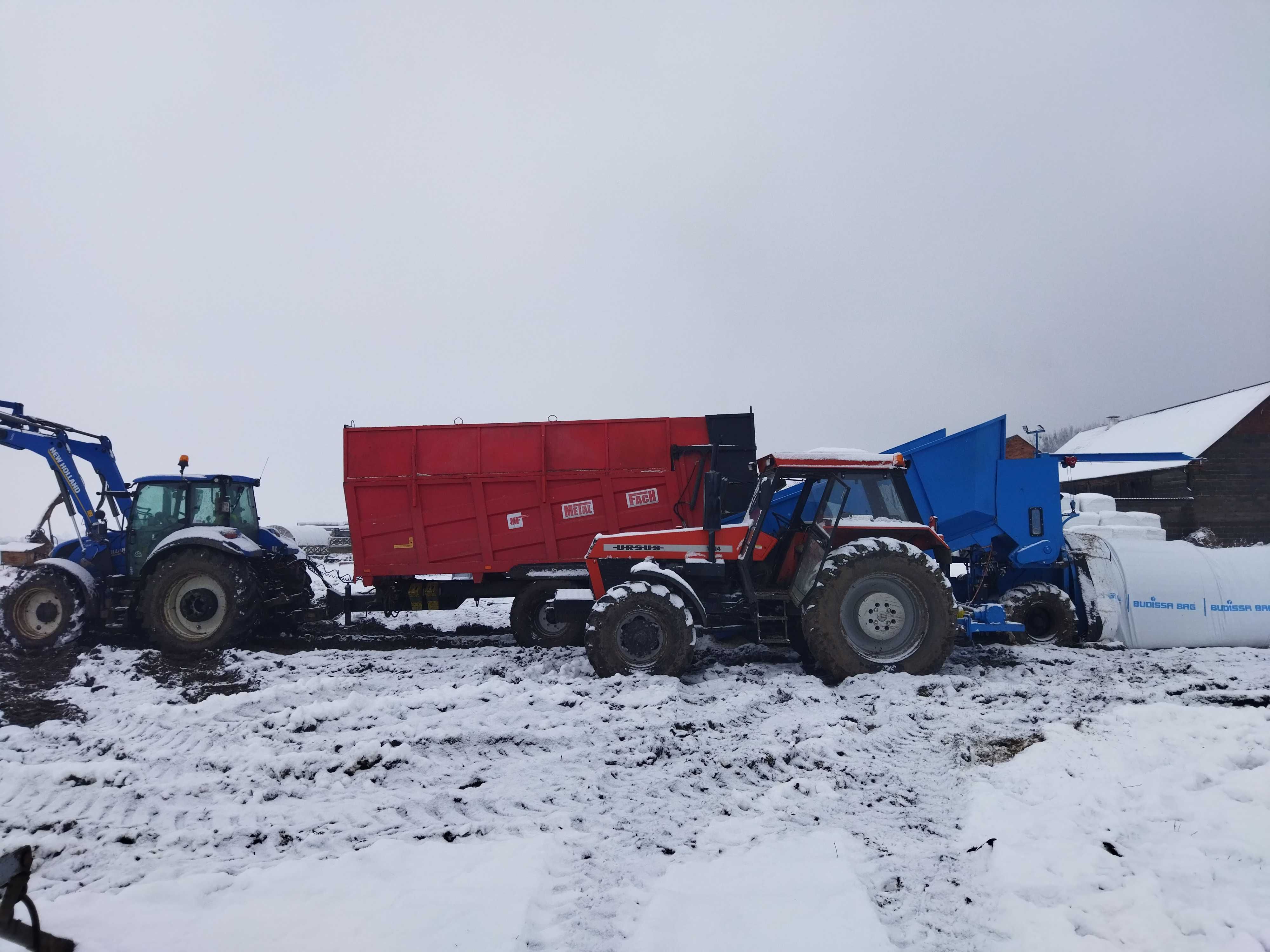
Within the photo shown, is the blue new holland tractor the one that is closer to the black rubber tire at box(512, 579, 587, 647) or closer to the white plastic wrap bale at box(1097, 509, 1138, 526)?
the black rubber tire at box(512, 579, 587, 647)

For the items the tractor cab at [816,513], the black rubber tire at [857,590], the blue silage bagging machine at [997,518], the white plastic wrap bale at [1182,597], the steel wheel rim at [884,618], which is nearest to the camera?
the black rubber tire at [857,590]

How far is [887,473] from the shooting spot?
6.20 metres

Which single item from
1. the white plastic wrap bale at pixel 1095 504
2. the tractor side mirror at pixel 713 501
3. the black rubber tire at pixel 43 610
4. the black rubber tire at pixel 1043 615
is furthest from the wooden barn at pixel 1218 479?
the black rubber tire at pixel 43 610

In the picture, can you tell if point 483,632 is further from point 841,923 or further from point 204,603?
point 841,923

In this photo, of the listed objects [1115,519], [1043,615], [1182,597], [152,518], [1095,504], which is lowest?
[1043,615]

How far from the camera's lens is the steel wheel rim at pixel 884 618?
5.78 meters

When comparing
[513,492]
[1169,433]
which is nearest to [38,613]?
[513,492]

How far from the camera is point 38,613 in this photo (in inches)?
311

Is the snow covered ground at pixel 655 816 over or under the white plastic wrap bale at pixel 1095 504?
under

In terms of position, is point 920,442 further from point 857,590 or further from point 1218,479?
point 1218,479

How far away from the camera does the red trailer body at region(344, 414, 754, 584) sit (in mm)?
8445

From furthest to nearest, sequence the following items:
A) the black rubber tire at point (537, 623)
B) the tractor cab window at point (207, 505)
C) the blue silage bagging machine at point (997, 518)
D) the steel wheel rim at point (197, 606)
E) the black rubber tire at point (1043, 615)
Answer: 1. the tractor cab window at point (207, 505)
2. the black rubber tire at point (537, 623)
3. the blue silage bagging machine at point (997, 518)
4. the steel wheel rim at point (197, 606)
5. the black rubber tire at point (1043, 615)

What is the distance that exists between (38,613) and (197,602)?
1.77 meters

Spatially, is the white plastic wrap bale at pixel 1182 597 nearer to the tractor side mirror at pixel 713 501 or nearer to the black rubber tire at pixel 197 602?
the tractor side mirror at pixel 713 501
